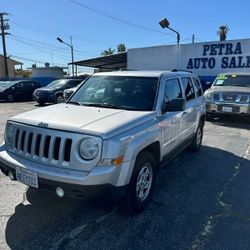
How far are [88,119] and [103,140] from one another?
516mm

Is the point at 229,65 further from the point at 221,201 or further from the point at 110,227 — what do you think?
the point at 110,227

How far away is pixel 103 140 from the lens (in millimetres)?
3039

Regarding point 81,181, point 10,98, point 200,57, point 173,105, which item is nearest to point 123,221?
point 81,181

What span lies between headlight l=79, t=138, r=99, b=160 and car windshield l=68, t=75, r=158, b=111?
3.79 ft

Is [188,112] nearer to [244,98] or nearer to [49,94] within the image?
[244,98]

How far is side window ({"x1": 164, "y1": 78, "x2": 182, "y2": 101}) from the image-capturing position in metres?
4.51

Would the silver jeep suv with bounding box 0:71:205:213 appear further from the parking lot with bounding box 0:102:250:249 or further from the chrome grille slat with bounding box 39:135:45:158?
the parking lot with bounding box 0:102:250:249

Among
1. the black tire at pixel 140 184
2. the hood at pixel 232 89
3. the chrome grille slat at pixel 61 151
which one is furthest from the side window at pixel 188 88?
the hood at pixel 232 89

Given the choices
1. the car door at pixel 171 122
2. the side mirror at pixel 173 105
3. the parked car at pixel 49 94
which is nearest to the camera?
the side mirror at pixel 173 105

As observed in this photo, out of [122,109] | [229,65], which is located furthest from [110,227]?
[229,65]

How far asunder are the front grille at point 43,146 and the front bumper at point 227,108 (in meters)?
8.37

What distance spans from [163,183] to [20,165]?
235 centimetres

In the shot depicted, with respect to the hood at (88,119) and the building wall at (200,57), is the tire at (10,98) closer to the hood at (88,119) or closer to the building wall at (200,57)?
the building wall at (200,57)

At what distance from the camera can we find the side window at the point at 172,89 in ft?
14.8
